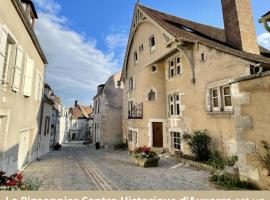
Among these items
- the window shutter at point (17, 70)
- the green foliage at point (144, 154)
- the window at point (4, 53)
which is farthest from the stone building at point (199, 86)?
the window shutter at point (17, 70)

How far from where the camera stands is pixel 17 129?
23.1ft

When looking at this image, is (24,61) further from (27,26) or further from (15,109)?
(15,109)

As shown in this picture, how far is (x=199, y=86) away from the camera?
9.87 metres

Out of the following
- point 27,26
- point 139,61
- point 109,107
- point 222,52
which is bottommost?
point 109,107

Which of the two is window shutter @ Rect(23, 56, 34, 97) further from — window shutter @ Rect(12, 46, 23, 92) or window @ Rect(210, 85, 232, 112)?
window @ Rect(210, 85, 232, 112)

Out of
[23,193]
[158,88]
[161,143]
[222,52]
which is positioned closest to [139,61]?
[158,88]

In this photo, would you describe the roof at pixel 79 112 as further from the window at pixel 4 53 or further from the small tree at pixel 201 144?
the window at pixel 4 53

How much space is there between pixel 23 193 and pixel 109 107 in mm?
17264

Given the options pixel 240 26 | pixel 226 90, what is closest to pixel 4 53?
pixel 226 90

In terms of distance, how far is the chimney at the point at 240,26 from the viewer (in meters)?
10.5

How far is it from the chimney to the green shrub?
6301 millimetres

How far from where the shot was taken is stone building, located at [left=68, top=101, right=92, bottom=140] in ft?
153

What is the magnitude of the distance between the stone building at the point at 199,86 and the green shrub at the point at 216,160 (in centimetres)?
30

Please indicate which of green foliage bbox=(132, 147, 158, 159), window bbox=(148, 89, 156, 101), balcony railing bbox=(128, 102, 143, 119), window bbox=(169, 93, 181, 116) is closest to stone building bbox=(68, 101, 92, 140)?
balcony railing bbox=(128, 102, 143, 119)
